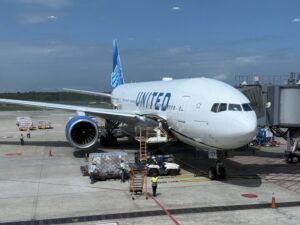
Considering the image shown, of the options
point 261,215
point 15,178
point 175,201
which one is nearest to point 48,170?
point 15,178

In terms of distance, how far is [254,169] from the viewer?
21469mm

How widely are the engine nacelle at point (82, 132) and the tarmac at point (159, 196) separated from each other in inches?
41.1

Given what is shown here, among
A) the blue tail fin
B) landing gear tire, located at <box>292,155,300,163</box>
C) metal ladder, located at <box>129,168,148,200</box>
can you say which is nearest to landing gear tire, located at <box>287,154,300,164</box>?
landing gear tire, located at <box>292,155,300,163</box>

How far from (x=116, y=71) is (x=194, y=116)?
2910 centimetres

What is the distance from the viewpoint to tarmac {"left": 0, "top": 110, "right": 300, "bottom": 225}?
1318 cm

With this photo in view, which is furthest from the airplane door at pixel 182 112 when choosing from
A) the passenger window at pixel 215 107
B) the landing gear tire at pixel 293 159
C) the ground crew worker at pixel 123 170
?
the landing gear tire at pixel 293 159

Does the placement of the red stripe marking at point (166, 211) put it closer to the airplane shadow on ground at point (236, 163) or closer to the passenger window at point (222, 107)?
the airplane shadow on ground at point (236, 163)

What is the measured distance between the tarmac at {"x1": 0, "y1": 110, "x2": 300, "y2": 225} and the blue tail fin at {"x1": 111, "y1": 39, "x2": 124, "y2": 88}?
2109cm

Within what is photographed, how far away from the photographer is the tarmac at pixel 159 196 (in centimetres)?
1318

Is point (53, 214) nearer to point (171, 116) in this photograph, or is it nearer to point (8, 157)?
point (171, 116)

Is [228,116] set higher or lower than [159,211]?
higher

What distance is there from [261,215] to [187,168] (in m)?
8.54

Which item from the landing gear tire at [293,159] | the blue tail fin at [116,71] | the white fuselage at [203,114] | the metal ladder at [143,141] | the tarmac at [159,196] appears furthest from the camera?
the blue tail fin at [116,71]

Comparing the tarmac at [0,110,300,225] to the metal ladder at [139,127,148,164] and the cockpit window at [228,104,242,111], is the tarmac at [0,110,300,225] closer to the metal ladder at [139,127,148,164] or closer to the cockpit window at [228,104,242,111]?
the metal ladder at [139,127,148,164]
